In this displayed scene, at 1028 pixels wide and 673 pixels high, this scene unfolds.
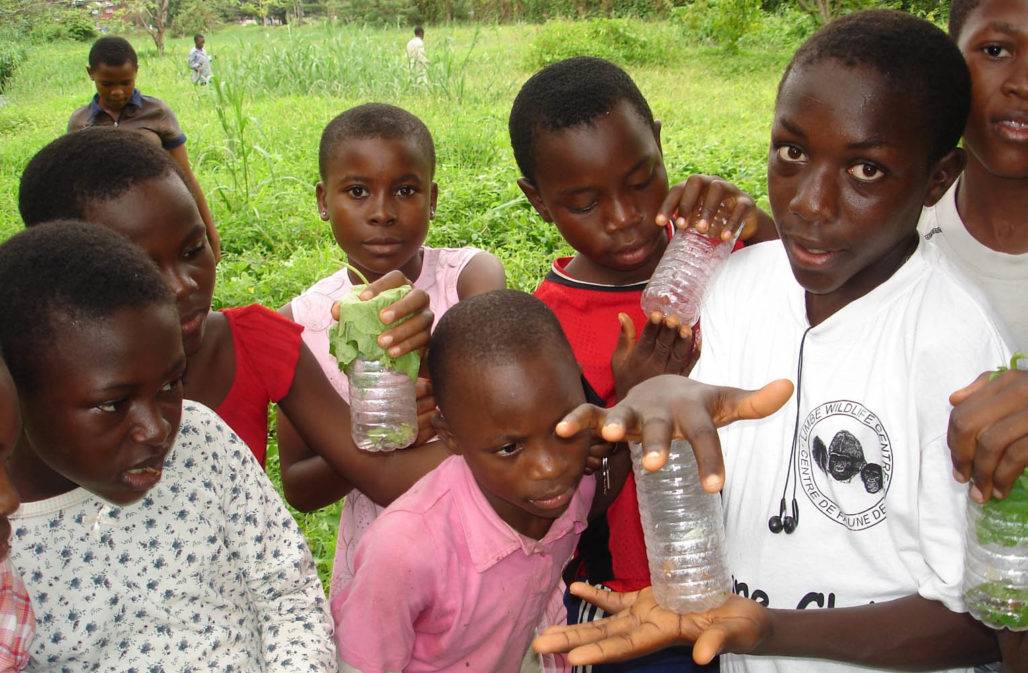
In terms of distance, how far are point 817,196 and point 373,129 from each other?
65.4 inches

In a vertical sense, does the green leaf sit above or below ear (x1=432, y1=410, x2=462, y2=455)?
above

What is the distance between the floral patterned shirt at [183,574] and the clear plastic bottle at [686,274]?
1017 millimetres

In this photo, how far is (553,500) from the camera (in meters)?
2.04

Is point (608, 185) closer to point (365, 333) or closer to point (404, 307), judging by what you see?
point (404, 307)

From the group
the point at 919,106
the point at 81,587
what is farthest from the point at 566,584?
the point at 919,106

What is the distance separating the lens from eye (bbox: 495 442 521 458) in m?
2.04

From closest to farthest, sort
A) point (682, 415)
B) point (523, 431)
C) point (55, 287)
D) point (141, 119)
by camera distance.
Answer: point (682, 415)
point (55, 287)
point (523, 431)
point (141, 119)

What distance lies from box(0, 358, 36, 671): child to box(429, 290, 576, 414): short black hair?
88 centimetres

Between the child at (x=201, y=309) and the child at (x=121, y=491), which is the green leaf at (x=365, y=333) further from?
the child at (x=121, y=491)

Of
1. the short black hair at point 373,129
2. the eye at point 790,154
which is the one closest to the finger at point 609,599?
the eye at point 790,154

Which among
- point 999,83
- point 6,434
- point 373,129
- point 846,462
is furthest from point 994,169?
point 6,434

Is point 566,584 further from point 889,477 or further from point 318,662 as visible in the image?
point 889,477

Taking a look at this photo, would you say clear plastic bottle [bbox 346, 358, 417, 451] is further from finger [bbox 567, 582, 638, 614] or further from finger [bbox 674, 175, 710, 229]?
finger [bbox 674, 175, 710, 229]

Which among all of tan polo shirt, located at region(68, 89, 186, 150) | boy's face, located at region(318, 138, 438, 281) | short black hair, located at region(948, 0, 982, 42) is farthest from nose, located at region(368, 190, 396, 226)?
tan polo shirt, located at region(68, 89, 186, 150)
